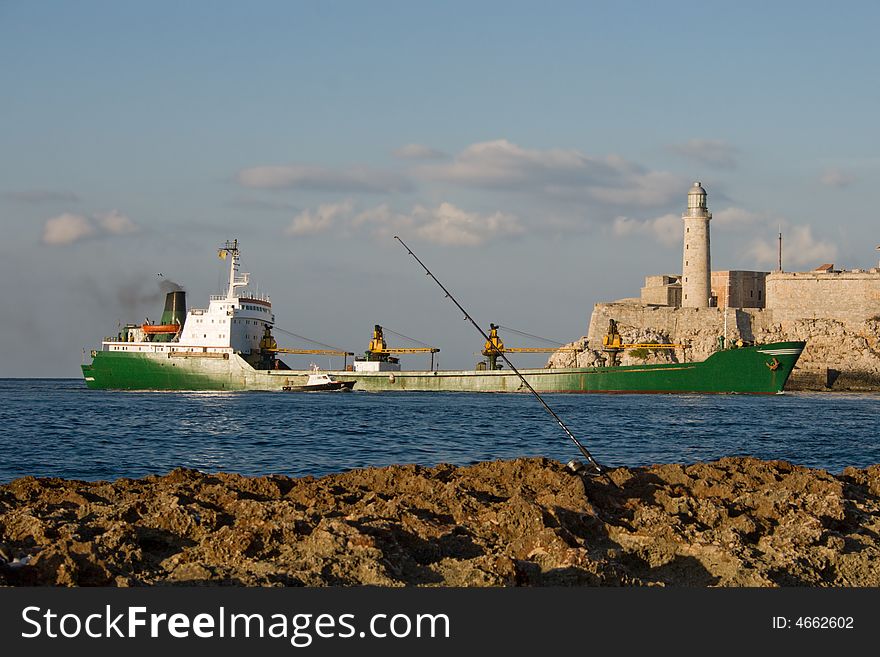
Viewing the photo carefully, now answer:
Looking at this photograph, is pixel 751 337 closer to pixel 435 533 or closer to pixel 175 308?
pixel 175 308

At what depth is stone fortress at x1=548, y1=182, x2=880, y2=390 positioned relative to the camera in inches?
2625

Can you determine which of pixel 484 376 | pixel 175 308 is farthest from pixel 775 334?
pixel 175 308

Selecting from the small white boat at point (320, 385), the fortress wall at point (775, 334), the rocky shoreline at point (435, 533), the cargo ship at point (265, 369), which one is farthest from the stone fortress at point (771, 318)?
the rocky shoreline at point (435, 533)

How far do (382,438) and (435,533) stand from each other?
14.0m

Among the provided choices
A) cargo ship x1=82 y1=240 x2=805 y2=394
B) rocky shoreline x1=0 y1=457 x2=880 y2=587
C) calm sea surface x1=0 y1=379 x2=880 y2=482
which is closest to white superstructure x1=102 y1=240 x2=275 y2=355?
cargo ship x1=82 y1=240 x2=805 y2=394

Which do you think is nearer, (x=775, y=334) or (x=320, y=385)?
(x=320, y=385)

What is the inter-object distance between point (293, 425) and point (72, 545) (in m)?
19.1

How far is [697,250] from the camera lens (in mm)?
71250

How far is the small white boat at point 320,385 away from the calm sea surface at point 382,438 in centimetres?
2289

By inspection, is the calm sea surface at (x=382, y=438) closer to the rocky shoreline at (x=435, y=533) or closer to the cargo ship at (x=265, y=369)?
the rocky shoreline at (x=435, y=533)

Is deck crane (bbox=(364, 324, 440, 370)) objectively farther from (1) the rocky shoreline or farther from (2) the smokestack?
(1) the rocky shoreline

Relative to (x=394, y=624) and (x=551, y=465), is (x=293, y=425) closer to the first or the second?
(x=551, y=465)

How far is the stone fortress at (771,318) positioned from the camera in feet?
219

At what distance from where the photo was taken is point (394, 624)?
15.5 feet
